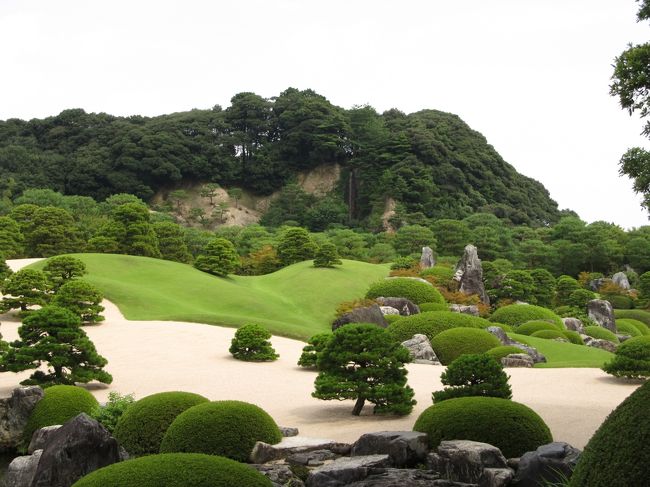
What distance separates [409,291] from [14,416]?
788 inches

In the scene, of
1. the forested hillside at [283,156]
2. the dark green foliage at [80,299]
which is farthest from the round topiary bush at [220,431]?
the forested hillside at [283,156]

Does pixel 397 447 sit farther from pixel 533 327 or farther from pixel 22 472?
pixel 533 327

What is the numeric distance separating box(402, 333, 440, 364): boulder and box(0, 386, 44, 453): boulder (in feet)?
36.0

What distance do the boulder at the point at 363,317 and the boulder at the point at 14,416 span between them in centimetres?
1248

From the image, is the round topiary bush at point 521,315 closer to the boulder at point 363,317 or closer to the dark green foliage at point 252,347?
the boulder at point 363,317

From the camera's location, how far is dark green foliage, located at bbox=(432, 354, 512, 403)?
11.7 m

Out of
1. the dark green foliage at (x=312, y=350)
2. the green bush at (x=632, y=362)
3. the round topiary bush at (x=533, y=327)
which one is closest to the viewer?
the green bush at (x=632, y=362)

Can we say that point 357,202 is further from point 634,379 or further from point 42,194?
point 634,379

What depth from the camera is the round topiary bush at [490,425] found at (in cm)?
920

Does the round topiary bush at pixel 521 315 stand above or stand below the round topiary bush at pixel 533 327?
above

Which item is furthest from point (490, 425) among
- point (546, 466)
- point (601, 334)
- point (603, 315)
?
point (603, 315)

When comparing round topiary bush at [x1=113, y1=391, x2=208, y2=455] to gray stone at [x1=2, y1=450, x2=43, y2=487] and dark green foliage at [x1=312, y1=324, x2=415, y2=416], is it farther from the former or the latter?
dark green foliage at [x1=312, y1=324, x2=415, y2=416]

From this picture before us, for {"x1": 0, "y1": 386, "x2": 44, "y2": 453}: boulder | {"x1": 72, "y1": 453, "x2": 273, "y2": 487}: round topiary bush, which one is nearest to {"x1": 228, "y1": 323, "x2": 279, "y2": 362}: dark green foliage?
{"x1": 0, "y1": 386, "x2": 44, "y2": 453}: boulder

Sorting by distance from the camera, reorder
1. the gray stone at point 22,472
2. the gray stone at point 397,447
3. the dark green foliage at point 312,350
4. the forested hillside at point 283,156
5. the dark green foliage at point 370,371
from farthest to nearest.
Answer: the forested hillside at point 283,156
the dark green foliage at point 312,350
the dark green foliage at point 370,371
the gray stone at point 22,472
the gray stone at point 397,447
